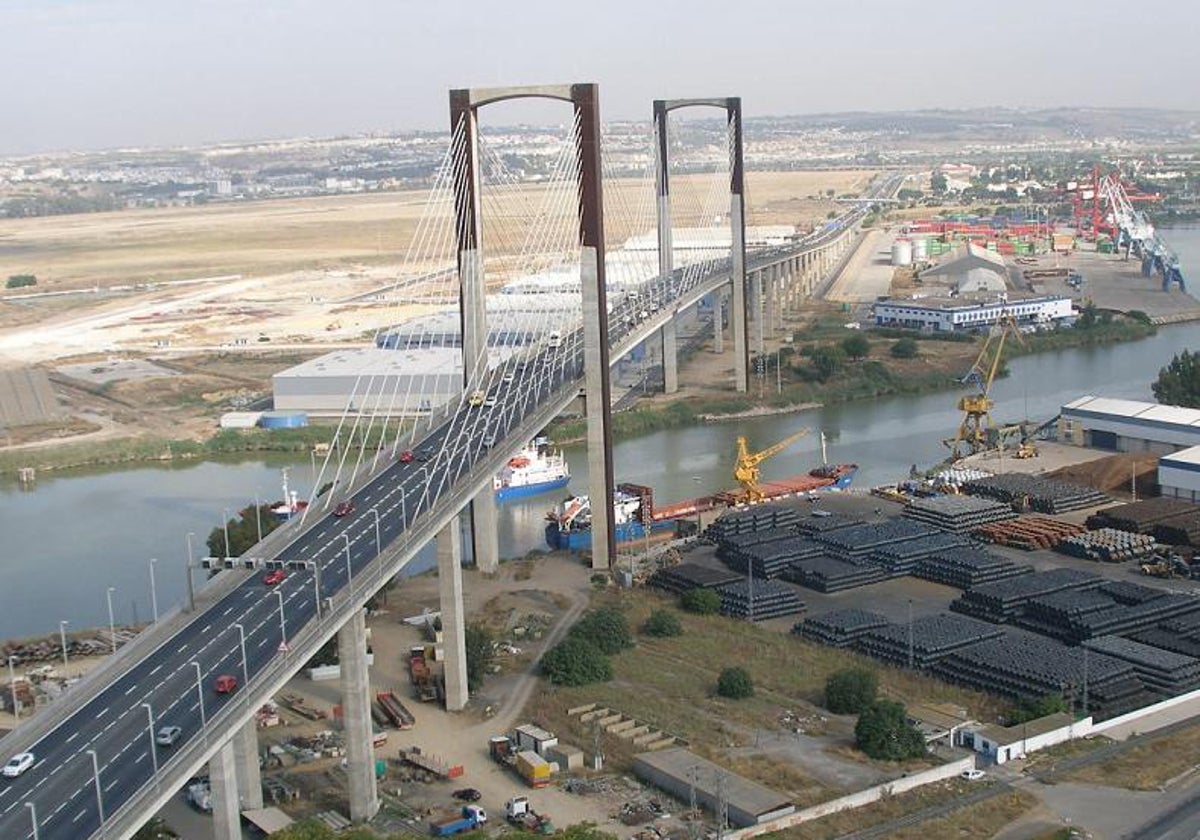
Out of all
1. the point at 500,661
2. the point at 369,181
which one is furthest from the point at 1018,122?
the point at 500,661

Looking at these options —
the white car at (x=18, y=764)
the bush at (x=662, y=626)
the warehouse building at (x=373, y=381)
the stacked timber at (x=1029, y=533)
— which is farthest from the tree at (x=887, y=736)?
the warehouse building at (x=373, y=381)

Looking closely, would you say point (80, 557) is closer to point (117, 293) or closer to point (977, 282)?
point (977, 282)

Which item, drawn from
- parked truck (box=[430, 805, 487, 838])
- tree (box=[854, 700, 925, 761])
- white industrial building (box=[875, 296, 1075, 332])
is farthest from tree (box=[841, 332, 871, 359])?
parked truck (box=[430, 805, 487, 838])

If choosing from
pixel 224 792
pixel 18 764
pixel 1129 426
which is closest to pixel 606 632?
pixel 224 792

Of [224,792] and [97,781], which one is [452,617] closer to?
[224,792]

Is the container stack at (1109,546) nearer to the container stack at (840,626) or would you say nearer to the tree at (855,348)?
the container stack at (840,626)
